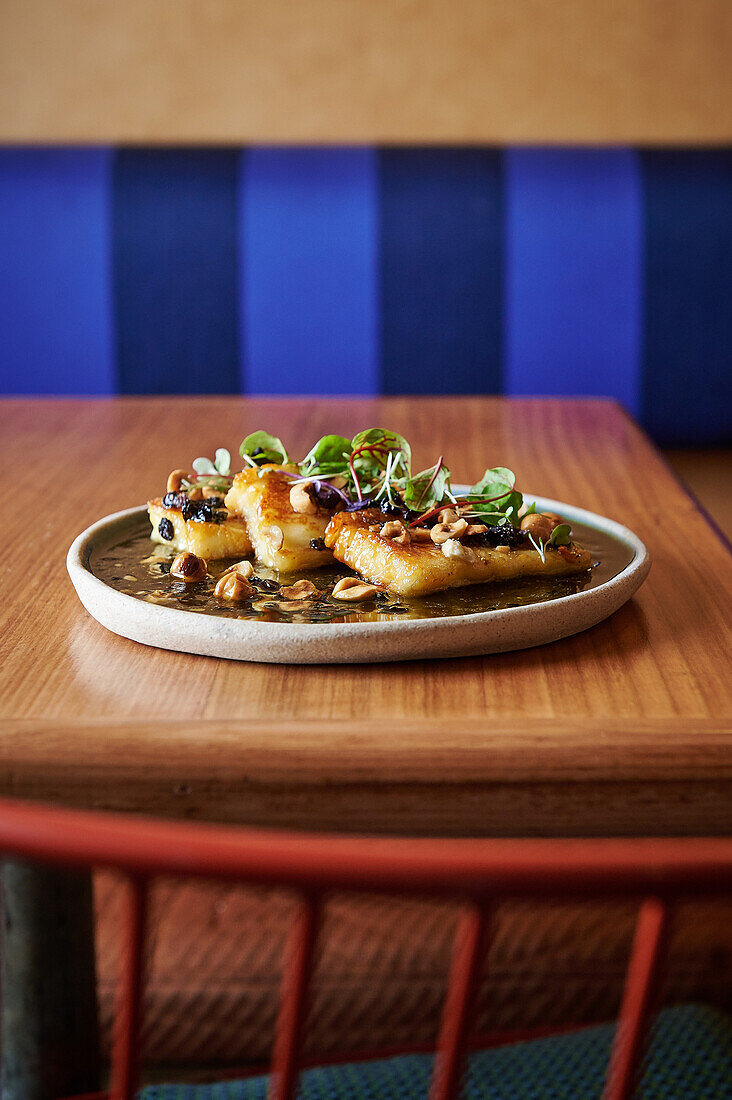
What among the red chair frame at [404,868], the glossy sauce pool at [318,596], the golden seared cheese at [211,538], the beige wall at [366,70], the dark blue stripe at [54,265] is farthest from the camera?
the beige wall at [366,70]

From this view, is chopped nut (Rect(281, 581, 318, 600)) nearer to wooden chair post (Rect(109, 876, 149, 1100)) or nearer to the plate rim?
the plate rim

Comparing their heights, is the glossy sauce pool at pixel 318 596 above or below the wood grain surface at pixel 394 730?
above

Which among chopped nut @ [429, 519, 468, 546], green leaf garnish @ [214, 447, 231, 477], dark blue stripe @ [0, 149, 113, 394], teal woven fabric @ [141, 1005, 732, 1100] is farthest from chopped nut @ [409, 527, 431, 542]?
dark blue stripe @ [0, 149, 113, 394]

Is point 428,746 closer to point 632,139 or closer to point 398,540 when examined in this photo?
point 398,540

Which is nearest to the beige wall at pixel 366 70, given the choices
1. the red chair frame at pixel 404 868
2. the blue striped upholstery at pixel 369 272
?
the blue striped upholstery at pixel 369 272

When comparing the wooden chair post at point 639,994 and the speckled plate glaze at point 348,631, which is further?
the speckled plate glaze at point 348,631

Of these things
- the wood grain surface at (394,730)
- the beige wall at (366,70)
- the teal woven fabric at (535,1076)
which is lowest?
the teal woven fabric at (535,1076)

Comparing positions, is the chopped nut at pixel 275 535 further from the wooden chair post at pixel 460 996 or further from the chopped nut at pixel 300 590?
the wooden chair post at pixel 460 996

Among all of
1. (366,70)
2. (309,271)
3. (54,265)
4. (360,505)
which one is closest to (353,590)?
(360,505)
